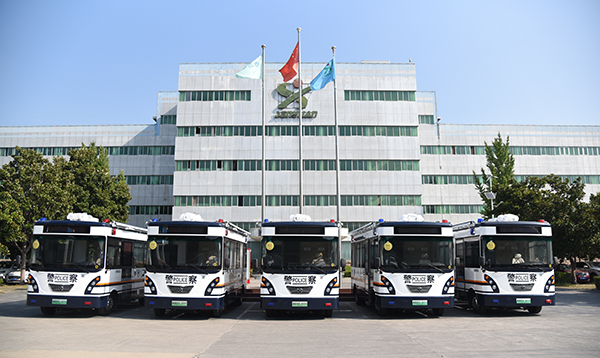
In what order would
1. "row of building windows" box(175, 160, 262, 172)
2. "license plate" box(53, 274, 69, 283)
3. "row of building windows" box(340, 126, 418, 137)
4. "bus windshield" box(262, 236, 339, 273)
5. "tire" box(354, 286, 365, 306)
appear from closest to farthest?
"license plate" box(53, 274, 69, 283)
"bus windshield" box(262, 236, 339, 273)
"tire" box(354, 286, 365, 306)
"row of building windows" box(175, 160, 262, 172)
"row of building windows" box(340, 126, 418, 137)

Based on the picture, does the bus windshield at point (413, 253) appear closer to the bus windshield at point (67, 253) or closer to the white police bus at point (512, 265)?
the white police bus at point (512, 265)

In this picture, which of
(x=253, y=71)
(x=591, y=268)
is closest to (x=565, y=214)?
(x=591, y=268)

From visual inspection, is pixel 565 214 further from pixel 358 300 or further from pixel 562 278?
pixel 358 300

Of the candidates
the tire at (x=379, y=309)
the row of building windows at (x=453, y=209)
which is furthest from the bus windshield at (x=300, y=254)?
the row of building windows at (x=453, y=209)

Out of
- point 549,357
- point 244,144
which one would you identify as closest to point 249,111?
point 244,144

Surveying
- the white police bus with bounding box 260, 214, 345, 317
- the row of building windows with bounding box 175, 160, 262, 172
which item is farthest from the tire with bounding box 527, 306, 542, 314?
the row of building windows with bounding box 175, 160, 262, 172

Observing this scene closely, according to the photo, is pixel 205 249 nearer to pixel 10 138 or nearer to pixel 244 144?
pixel 244 144

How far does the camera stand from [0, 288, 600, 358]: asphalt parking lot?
944 centimetres

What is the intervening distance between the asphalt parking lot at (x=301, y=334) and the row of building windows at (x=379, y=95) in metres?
37.9

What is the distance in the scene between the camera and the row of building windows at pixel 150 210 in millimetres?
57406

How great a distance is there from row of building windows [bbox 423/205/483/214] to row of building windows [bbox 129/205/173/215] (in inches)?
1275

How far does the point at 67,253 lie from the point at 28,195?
778 inches

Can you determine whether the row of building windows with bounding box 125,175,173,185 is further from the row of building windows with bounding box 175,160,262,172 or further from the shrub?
the shrub

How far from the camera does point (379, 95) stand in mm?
52562
